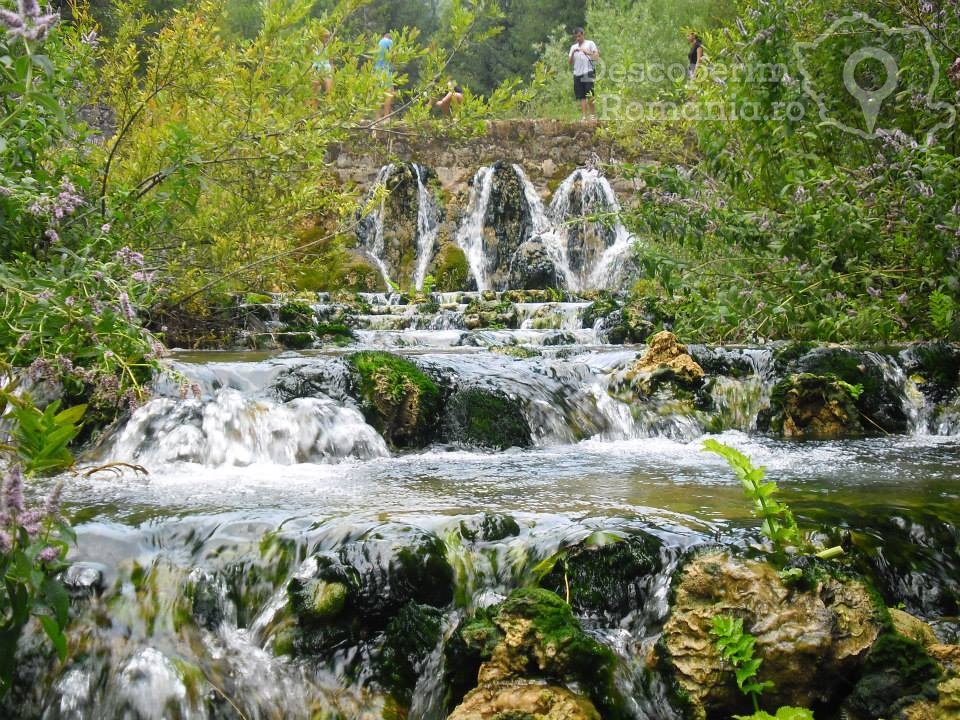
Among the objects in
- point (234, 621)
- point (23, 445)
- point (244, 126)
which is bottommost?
point (234, 621)

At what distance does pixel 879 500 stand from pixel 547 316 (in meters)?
7.88

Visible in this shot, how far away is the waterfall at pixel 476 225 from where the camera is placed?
16781 mm

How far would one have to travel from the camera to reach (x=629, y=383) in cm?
739

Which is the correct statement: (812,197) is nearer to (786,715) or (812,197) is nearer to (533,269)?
(786,715)

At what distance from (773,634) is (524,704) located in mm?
975

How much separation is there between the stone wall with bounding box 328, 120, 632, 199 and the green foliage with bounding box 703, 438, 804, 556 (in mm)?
15369

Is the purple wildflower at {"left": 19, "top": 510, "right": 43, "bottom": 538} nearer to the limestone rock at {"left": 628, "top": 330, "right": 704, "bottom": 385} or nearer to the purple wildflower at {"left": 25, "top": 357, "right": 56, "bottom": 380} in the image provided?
the purple wildflower at {"left": 25, "top": 357, "right": 56, "bottom": 380}

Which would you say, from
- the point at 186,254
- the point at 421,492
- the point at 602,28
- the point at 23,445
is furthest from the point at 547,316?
the point at 602,28

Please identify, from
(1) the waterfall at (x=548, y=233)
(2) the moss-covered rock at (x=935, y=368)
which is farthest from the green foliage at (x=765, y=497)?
(1) the waterfall at (x=548, y=233)

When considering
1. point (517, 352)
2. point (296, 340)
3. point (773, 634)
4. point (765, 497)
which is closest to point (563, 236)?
point (296, 340)

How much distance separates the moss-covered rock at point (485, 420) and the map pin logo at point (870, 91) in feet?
11.9

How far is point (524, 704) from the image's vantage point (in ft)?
9.25

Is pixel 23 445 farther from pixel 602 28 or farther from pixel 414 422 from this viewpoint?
pixel 602 28

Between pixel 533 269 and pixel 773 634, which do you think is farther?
pixel 533 269
